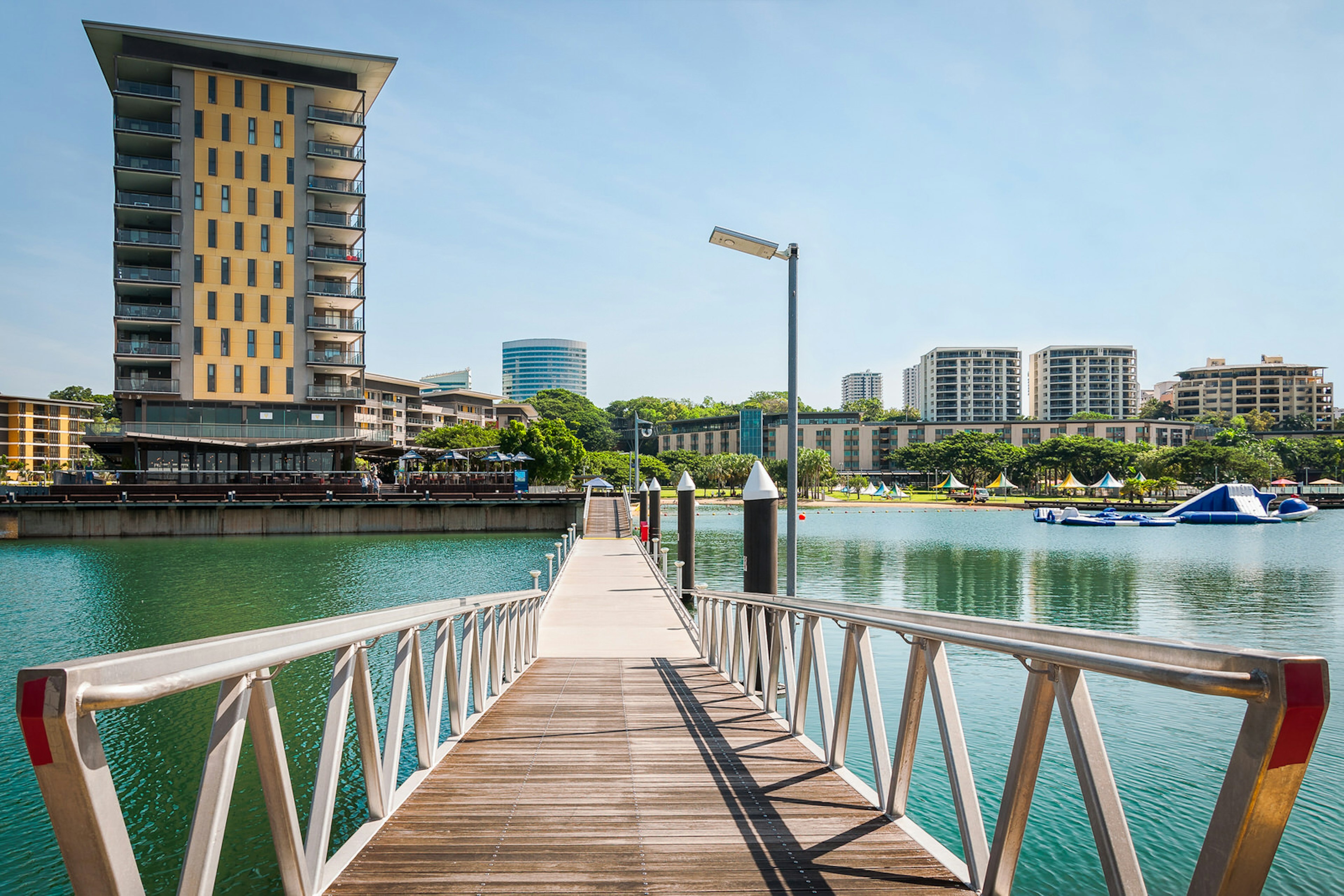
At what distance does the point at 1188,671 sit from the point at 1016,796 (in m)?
1.26

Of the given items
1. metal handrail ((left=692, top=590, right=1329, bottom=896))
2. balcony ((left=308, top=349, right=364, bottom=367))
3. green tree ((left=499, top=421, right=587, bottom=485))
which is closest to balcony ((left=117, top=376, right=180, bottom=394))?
balcony ((left=308, top=349, right=364, bottom=367))

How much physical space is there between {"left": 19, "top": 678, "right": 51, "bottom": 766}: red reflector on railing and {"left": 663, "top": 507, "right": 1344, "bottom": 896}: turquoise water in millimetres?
7450

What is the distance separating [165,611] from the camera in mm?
20984

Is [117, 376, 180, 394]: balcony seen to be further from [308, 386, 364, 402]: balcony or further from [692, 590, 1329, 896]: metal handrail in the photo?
[692, 590, 1329, 896]: metal handrail

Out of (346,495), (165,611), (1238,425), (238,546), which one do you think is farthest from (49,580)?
(1238,425)

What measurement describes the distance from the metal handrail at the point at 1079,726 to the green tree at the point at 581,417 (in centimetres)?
13293

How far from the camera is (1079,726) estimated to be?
2525mm

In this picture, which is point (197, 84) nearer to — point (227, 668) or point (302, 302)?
point (302, 302)

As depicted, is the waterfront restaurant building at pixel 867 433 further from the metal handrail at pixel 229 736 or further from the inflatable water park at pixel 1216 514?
the metal handrail at pixel 229 736

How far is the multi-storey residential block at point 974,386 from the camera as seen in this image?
16738 cm

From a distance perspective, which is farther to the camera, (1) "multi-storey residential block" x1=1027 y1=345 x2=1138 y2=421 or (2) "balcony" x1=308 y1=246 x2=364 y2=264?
(1) "multi-storey residential block" x1=1027 y1=345 x2=1138 y2=421

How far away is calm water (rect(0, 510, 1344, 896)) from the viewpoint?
24.9 ft

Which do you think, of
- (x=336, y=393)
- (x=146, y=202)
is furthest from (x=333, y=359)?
(x=146, y=202)

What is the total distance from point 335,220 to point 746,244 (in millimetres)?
51724
